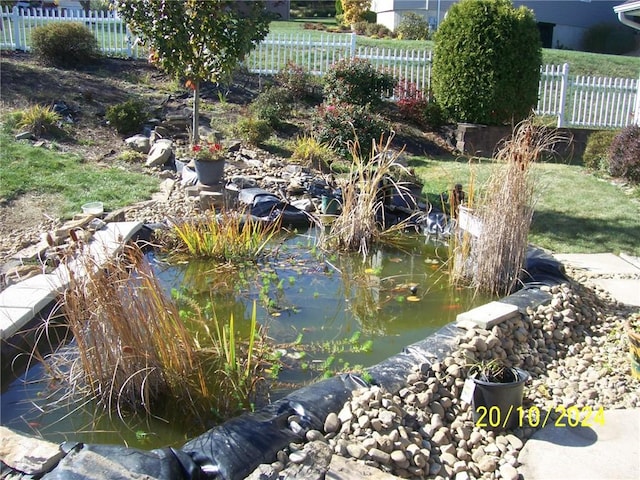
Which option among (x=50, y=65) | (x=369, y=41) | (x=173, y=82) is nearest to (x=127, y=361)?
(x=173, y=82)

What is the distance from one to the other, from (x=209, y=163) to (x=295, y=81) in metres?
5.31

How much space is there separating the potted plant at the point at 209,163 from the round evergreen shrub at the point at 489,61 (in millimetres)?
5360

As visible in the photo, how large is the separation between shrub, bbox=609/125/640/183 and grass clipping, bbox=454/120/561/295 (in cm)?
455

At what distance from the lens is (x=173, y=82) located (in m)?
12.0

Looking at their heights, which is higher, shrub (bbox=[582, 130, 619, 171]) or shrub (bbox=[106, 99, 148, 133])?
shrub (bbox=[106, 99, 148, 133])

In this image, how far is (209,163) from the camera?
24.0 feet

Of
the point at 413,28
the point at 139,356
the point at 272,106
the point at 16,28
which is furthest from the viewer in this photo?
the point at 413,28

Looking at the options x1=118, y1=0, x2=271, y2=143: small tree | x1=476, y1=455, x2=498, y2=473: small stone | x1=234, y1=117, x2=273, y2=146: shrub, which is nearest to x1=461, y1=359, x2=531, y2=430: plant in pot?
x1=476, y1=455, x2=498, y2=473: small stone

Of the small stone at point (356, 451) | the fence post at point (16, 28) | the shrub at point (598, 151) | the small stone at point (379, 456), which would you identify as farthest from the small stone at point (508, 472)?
the fence post at point (16, 28)

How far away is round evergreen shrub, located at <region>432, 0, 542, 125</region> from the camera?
35.7 ft

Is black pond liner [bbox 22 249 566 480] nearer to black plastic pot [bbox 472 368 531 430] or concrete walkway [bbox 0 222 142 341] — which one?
black plastic pot [bbox 472 368 531 430]

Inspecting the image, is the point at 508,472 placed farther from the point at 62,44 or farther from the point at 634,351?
the point at 62,44

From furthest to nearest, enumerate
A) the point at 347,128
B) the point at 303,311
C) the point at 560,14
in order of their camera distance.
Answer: the point at 560,14
the point at 347,128
the point at 303,311
